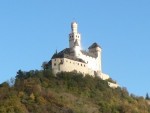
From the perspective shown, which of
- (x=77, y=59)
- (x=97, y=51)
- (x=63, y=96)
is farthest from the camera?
(x=97, y=51)

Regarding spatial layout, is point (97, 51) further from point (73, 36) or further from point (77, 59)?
point (77, 59)

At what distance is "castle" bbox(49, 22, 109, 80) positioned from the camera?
131625 mm

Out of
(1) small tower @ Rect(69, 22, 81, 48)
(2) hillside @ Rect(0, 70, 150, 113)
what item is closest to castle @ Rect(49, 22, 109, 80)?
(1) small tower @ Rect(69, 22, 81, 48)

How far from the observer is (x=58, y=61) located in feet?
431

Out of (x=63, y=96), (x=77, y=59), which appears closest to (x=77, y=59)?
(x=77, y=59)

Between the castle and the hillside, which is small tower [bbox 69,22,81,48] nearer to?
the castle

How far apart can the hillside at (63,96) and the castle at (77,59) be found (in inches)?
97.3

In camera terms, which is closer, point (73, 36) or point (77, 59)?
point (77, 59)

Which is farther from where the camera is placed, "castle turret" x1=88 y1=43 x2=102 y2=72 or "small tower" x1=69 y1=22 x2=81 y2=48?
"castle turret" x1=88 y1=43 x2=102 y2=72

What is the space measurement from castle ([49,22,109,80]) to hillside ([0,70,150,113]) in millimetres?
2471

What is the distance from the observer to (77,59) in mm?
134625

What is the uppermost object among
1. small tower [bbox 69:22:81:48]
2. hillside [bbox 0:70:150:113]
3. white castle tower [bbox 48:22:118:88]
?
small tower [bbox 69:22:81:48]

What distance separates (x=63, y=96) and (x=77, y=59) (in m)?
14.5

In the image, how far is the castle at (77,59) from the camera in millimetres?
131625
